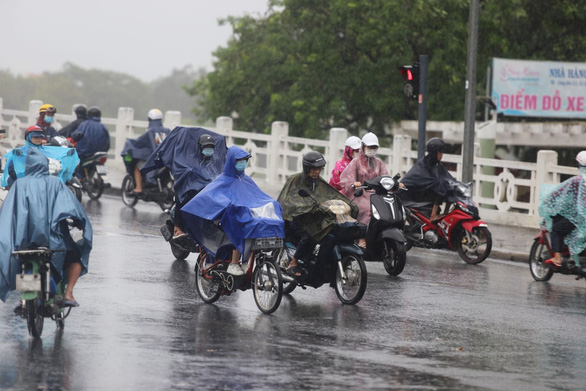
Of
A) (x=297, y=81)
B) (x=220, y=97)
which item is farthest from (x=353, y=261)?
(x=220, y=97)

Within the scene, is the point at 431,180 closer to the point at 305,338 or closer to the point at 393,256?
the point at 393,256

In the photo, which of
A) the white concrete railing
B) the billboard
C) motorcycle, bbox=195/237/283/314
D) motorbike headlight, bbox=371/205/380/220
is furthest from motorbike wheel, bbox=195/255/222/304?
the billboard

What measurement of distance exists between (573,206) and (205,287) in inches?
189

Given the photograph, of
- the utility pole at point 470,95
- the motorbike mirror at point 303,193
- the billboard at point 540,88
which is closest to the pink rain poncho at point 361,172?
the motorbike mirror at point 303,193

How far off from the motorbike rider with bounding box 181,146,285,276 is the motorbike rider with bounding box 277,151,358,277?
54 cm

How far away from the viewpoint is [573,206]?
13.5 meters

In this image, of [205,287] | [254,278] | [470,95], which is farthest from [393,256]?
[470,95]

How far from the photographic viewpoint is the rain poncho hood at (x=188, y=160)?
1412 cm

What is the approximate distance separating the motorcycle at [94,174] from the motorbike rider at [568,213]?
10.8 metres

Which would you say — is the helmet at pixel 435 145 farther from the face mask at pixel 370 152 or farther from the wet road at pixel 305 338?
the wet road at pixel 305 338

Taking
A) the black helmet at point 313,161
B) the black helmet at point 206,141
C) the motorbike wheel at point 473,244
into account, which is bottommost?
the motorbike wheel at point 473,244

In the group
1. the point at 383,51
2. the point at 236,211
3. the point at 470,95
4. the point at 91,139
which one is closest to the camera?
the point at 236,211

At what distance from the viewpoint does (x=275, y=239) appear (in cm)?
1056

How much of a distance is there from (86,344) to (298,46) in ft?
92.5
